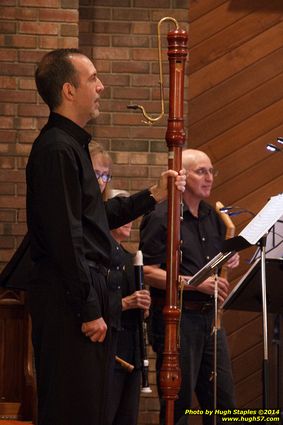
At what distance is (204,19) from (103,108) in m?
1.04

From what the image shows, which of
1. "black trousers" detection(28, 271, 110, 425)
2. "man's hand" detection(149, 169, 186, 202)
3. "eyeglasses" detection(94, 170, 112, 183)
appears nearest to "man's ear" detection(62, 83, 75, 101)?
"man's hand" detection(149, 169, 186, 202)

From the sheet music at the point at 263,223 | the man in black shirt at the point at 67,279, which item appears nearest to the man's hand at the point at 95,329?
the man in black shirt at the point at 67,279

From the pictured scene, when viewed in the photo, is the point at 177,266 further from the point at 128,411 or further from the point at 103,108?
the point at 103,108

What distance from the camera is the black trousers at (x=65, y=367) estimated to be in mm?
3436

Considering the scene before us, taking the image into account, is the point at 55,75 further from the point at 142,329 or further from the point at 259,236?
the point at 142,329

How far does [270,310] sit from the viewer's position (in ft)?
19.0

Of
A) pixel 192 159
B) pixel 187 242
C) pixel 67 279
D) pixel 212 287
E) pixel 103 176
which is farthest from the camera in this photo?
pixel 192 159

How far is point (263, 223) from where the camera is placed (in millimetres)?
4664

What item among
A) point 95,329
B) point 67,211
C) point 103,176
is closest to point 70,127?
point 67,211

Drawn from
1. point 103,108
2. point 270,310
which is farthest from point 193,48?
point 270,310

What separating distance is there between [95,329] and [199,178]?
224 centimetres

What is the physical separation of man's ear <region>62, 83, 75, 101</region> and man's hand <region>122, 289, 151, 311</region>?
1280 mm

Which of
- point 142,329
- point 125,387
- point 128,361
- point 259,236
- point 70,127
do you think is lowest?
point 125,387

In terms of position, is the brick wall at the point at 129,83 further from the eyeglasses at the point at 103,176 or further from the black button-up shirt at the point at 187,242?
the eyeglasses at the point at 103,176
